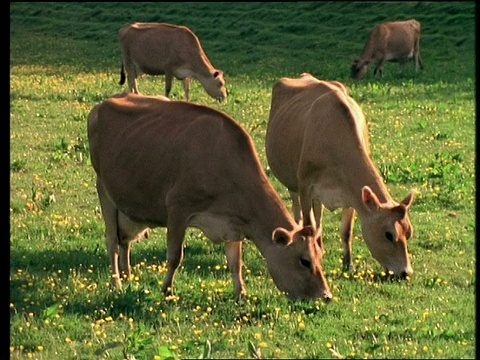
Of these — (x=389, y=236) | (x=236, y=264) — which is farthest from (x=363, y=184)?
(x=236, y=264)

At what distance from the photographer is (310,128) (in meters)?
10.7

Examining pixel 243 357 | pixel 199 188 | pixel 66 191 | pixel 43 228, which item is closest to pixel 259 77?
pixel 66 191

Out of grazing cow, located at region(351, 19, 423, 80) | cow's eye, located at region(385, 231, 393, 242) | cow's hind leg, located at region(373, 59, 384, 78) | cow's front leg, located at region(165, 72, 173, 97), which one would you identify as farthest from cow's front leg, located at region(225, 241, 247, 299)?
cow's hind leg, located at region(373, 59, 384, 78)

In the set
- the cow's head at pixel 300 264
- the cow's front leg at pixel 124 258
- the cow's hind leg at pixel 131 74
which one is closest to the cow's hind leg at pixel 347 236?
the cow's head at pixel 300 264

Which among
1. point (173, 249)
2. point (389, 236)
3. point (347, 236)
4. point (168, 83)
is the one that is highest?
point (389, 236)

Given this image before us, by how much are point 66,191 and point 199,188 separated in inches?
188

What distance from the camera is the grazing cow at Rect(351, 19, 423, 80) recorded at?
30.0 metres

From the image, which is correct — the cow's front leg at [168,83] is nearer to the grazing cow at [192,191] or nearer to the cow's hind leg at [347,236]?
the cow's hind leg at [347,236]

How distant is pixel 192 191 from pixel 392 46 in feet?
74.1

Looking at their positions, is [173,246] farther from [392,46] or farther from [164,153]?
[392,46]

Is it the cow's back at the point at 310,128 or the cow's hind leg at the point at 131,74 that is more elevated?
the cow's back at the point at 310,128

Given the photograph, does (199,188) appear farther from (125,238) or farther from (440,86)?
(440,86)

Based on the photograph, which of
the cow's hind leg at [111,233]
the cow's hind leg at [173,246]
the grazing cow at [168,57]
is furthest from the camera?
the grazing cow at [168,57]

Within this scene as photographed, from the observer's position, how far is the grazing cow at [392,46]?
98.3 ft
